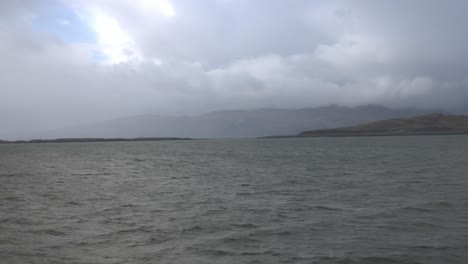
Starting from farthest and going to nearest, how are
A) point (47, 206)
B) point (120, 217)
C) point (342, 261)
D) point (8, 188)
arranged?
point (8, 188)
point (47, 206)
point (120, 217)
point (342, 261)

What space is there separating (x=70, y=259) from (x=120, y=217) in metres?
8.06

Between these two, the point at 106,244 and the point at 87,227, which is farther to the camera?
the point at 87,227

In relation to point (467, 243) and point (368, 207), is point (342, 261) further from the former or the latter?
point (368, 207)

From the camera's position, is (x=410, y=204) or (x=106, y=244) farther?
(x=410, y=204)

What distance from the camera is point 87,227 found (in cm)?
2095

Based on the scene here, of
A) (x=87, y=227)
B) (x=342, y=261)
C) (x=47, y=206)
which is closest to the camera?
(x=342, y=261)

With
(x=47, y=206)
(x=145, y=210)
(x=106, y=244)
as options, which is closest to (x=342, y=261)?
(x=106, y=244)

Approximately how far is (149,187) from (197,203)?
11.9 meters

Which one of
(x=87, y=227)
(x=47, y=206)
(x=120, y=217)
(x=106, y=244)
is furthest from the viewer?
(x=47, y=206)

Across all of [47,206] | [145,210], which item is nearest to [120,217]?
[145,210]

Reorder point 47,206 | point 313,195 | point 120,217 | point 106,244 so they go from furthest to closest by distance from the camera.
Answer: point 313,195 → point 47,206 → point 120,217 → point 106,244

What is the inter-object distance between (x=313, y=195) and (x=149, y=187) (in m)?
16.6

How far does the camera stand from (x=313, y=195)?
31172mm

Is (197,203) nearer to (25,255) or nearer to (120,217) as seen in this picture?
(120,217)
